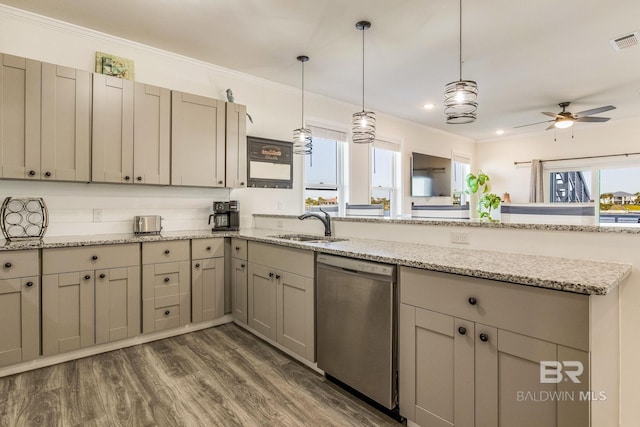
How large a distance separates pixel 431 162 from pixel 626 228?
5191 mm

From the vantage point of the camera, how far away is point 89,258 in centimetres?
258

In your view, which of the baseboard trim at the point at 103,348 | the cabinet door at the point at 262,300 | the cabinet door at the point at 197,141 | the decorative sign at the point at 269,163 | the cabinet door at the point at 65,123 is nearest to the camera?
the baseboard trim at the point at 103,348

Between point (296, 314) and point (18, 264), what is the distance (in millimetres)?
1963

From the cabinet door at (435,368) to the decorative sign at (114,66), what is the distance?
3.23m

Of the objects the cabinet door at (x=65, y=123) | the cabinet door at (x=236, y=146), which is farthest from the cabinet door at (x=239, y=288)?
the cabinet door at (x=65, y=123)

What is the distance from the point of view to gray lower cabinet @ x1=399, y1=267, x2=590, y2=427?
4.06 ft

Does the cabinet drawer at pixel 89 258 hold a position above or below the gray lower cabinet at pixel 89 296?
above

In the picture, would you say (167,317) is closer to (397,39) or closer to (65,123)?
(65,123)

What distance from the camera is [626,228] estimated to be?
155cm

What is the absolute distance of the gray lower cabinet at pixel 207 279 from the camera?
10.2 feet

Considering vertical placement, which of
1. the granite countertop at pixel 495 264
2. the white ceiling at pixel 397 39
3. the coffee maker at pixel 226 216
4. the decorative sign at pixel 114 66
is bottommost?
the granite countertop at pixel 495 264

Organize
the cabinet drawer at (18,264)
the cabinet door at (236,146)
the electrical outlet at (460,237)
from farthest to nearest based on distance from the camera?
the cabinet door at (236,146) → the cabinet drawer at (18,264) → the electrical outlet at (460,237)

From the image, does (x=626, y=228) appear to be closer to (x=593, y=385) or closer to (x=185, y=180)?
(x=593, y=385)

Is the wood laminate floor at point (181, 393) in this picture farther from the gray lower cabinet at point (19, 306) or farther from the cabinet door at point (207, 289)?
the cabinet door at point (207, 289)
